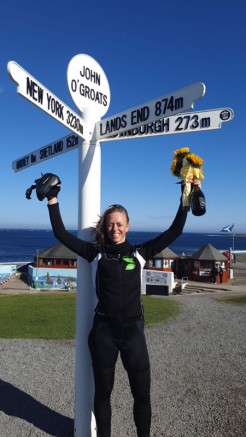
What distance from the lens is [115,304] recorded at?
3062 mm

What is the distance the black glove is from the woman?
0.01 m

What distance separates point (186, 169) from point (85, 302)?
5.15ft

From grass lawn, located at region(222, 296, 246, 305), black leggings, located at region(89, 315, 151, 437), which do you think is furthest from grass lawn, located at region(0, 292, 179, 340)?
black leggings, located at region(89, 315, 151, 437)

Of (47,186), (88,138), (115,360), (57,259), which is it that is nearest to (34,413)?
(115,360)

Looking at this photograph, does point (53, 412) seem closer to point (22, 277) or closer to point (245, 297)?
point (245, 297)

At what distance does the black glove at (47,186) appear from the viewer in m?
3.06

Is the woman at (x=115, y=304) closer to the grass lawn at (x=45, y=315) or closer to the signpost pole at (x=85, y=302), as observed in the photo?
the signpost pole at (x=85, y=302)

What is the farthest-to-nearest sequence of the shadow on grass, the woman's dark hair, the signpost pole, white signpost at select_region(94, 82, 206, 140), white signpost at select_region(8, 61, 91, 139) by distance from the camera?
1. the shadow on grass
2. the signpost pole
3. the woman's dark hair
4. white signpost at select_region(94, 82, 206, 140)
5. white signpost at select_region(8, 61, 91, 139)

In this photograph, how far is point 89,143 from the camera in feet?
11.3

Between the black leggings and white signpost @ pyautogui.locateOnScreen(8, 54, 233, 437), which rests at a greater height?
white signpost @ pyautogui.locateOnScreen(8, 54, 233, 437)

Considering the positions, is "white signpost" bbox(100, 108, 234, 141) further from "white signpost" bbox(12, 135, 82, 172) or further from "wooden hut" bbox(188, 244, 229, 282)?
"wooden hut" bbox(188, 244, 229, 282)

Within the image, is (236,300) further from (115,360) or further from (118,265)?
(118,265)

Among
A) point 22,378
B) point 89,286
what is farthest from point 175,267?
point 89,286

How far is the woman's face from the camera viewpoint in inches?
124
